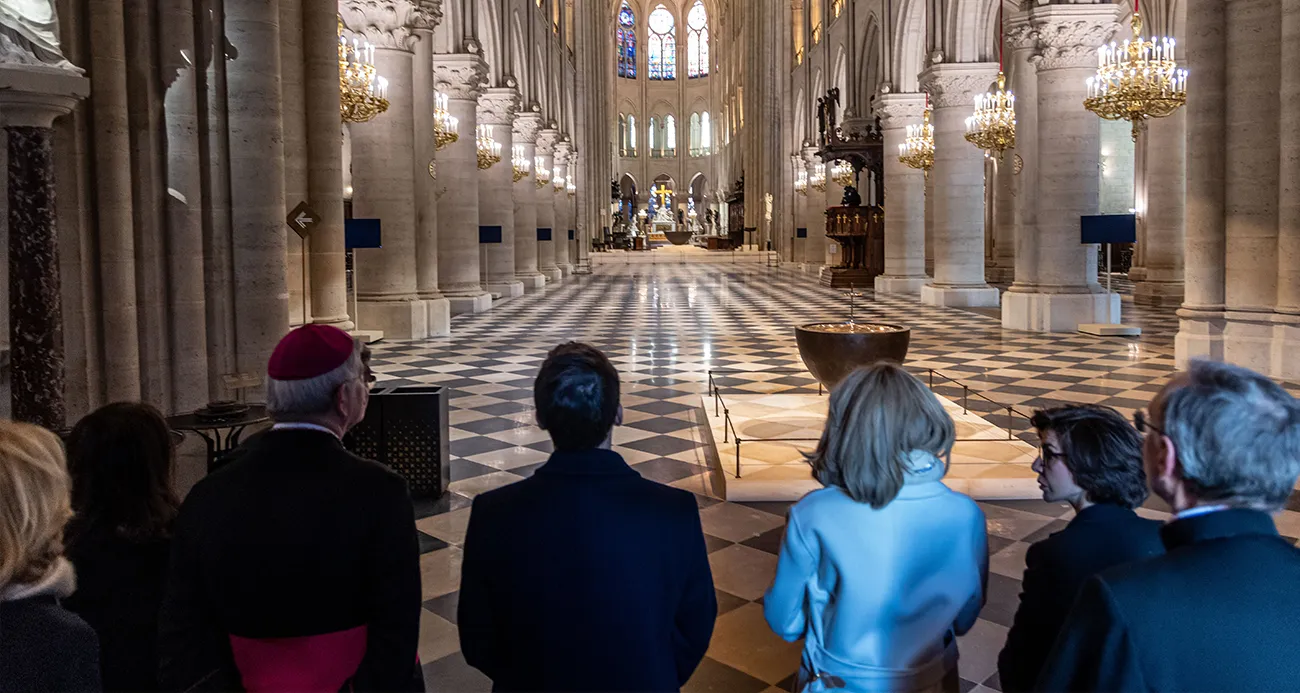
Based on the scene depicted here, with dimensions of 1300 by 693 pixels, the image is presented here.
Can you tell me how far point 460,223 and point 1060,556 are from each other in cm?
1731

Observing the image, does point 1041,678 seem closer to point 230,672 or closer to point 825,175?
point 230,672

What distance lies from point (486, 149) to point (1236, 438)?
20.4 metres

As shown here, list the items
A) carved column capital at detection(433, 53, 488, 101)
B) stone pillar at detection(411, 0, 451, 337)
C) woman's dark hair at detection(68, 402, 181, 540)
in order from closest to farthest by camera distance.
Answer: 1. woman's dark hair at detection(68, 402, 181, 540)
2. stone pillar at detection(411, 0, 451, 337)
3. carved column capital at detection(433, 53, 488, 101)

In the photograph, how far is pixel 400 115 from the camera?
48.5ft

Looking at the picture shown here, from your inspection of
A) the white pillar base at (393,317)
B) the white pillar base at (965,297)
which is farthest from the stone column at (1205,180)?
the white pillar base at (393,317)

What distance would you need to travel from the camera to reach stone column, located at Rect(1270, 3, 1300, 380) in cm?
979

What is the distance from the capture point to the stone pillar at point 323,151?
33.7 ft

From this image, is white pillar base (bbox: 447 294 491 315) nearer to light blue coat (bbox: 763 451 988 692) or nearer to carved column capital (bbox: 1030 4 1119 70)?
carved column capital (bbox: 1030 4 1119 70)

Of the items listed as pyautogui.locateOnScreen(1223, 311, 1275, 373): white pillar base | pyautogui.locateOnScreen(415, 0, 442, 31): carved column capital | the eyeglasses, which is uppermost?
pyautogui.locateOnScreen(415, 0, 442, 31): carved column capital

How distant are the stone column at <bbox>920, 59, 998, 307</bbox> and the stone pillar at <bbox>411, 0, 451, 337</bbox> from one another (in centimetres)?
968

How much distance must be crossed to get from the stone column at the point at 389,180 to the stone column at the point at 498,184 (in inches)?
293

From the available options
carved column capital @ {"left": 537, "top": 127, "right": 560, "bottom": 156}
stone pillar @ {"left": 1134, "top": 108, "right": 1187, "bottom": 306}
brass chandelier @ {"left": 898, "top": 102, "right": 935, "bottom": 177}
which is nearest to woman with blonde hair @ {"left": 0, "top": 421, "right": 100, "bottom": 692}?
brass chandelier @ {"left": 898, "top": 102, "right": 935, "bottom": 177}

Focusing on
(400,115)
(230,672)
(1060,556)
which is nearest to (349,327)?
(400,115)

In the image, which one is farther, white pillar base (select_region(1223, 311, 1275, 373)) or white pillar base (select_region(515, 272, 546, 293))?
white pillar base (select_region(515, 272, 546, 293))
